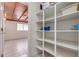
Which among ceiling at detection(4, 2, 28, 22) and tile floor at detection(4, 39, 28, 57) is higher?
ceiling at detection(4, 2, 28, 22)

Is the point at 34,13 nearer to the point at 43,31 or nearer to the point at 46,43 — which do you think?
the point at 43,31

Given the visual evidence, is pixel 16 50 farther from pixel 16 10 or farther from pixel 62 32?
pixel 62 32

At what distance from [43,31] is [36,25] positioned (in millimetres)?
275

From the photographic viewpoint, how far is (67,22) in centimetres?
172

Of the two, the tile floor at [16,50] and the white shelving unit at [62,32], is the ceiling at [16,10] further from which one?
the tile floor at [16,50]

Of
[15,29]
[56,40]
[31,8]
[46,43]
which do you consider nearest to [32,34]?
[46,43]

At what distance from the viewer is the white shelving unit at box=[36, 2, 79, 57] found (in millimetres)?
1476

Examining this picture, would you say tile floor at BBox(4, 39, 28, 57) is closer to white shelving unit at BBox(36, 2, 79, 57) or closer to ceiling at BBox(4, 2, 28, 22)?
white shelving unit at BBox(36, 2, 79, 57)

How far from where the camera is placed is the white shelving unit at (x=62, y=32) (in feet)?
4.84

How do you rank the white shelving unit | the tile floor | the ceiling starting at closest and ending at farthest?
1. the white shelving unit
2. the tile floor
3. the ceiling

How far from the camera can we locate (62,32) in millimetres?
1839

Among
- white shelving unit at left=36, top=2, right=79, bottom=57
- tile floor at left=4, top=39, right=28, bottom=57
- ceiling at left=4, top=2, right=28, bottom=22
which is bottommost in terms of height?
tile floor at left=4, top=39, right=28, bottom=57

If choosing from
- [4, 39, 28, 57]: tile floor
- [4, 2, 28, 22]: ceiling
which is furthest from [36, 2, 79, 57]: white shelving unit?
[4, 2, 28, 22]: ceiling

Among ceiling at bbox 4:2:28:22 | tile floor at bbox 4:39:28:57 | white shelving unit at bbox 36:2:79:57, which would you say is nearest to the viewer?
white shelving unit at bbox 36:2:79:57
